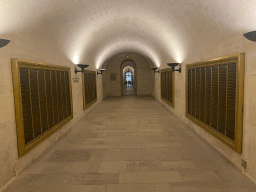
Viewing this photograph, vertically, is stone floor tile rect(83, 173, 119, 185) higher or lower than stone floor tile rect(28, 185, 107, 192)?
higher

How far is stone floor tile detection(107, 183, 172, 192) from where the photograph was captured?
309 cm

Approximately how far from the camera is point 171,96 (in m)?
9.31

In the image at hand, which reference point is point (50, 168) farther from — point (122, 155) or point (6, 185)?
point (122, 155)

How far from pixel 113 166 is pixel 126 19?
18.1 feet

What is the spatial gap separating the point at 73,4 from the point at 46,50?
1.38 metres

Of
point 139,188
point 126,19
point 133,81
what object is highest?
point 126,19

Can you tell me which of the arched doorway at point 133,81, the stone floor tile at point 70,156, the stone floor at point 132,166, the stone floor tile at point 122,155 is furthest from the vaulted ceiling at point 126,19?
the arched doorway at point 133,81

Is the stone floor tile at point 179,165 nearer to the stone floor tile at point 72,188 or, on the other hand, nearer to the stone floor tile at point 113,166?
the stone floor tile at point 113,166

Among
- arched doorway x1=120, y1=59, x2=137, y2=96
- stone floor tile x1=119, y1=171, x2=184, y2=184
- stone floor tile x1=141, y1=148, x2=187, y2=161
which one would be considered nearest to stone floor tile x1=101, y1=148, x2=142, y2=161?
stone floor tile x1=141, y1=148, x2=187, y2=161

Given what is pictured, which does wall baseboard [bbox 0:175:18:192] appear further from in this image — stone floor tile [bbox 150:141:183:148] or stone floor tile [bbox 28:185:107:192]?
stone floor tile [bbox 150:141:183:148]

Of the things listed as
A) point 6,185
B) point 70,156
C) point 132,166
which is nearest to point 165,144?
point 132,166

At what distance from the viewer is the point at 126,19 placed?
719 cm

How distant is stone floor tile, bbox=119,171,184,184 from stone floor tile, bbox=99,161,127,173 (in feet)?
0.68

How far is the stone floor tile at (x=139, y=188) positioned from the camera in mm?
3094
